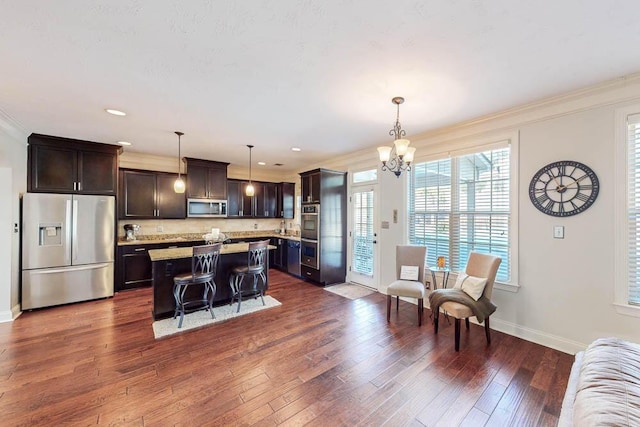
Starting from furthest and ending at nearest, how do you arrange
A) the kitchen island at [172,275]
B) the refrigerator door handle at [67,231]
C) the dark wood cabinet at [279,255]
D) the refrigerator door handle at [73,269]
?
the dark wood cabinet at [279,255] < the refrigerator door handle at [67,231] < the refrigerator door handle at [73,269] < the kitchen island at [172,275]

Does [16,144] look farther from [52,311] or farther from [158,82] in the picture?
[158,82]

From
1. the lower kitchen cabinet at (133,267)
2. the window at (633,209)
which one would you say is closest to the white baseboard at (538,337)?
the window at (633,209)

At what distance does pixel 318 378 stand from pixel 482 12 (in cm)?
292

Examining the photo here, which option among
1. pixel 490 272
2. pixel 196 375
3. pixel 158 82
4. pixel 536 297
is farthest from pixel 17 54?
pixel 536 297

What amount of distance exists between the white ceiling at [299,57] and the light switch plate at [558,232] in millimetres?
1397

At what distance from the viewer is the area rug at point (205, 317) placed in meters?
3.13

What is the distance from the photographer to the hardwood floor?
184cm

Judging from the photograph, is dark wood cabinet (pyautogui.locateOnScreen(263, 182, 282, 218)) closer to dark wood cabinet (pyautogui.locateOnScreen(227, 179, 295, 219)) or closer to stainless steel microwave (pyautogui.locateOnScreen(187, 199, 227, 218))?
dark wood cabinet (pyautogui.locateOnScreen(227, 179, 295, 219))

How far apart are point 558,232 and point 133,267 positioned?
20.9ft

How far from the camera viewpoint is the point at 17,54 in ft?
6.35

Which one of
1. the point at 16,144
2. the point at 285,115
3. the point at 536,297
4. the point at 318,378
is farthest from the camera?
the point at 16,144

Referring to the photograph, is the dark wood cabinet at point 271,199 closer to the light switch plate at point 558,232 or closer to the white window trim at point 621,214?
the light switch plate at point 558,232

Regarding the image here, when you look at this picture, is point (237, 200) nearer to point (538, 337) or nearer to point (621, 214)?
point (538, 337)

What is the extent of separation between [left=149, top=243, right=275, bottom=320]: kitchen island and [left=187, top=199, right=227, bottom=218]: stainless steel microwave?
1962mm
